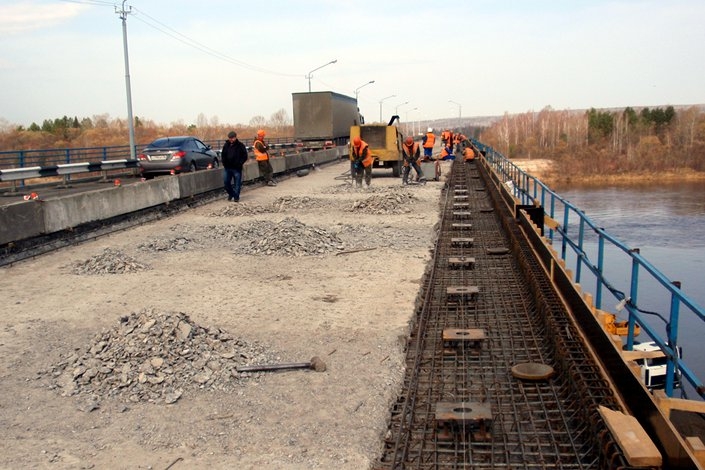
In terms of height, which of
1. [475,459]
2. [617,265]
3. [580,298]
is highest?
[580,298]

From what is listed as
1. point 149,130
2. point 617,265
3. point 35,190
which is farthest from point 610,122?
point 35,190

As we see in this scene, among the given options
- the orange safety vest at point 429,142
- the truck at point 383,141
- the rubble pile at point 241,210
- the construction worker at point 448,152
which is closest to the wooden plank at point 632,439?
the rubble pile at point 241,210

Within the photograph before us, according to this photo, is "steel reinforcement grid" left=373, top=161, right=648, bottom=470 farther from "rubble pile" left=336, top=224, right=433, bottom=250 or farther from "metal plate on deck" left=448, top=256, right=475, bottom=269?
"rubble pile" left=336, top=224, right=433, bottom=250

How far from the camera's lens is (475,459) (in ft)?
14.4

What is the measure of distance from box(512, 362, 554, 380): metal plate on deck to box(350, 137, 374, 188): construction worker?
1715cm

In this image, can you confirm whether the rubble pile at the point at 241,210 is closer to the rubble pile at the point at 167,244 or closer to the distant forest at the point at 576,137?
the rubble pile at the point at 167,244

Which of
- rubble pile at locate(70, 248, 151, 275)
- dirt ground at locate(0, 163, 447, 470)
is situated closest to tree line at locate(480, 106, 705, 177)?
dirt ground at locate(0, 163, 447, 470)

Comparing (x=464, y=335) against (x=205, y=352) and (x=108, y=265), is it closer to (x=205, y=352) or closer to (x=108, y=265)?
(x=205, y=352)

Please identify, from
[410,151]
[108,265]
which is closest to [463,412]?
[108,265]

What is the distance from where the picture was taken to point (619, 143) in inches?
4353

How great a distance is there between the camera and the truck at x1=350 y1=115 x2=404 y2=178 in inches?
1093

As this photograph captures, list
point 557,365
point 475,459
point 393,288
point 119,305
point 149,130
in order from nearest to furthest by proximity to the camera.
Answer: point 475,459
point 557,365
point 119,305
point 393,288
point 149,130

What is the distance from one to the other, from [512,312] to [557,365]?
Result: 1.86m

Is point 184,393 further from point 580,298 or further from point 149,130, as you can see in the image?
point 149,130
